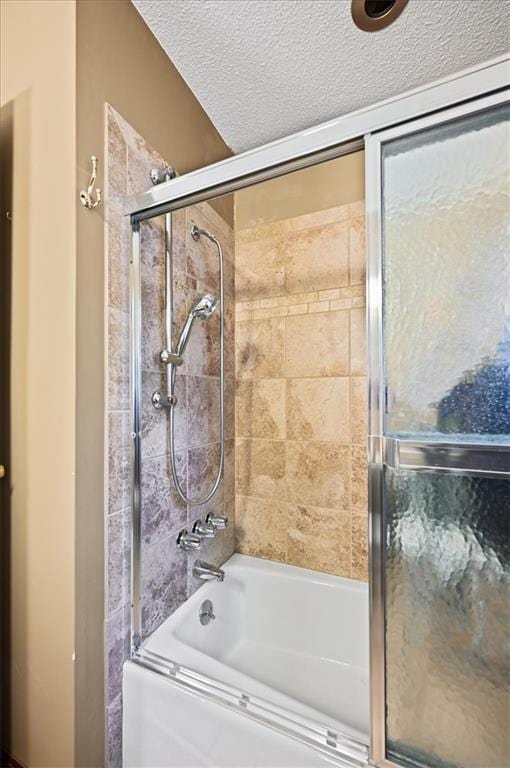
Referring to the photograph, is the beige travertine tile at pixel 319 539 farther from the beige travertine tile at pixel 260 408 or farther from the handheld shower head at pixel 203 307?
the handheld shower head at pixel 203 307

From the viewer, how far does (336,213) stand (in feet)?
4.95

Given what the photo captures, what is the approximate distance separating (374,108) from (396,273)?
0.32m

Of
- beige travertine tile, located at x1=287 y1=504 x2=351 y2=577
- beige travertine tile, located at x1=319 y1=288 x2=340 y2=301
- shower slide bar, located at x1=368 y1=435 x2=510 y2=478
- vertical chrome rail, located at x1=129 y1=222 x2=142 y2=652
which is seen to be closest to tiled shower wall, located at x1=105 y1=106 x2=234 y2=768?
vertical chrome rail, located at x1=129 y1=222 x2=142 y2=652

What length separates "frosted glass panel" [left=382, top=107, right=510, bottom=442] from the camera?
63cm

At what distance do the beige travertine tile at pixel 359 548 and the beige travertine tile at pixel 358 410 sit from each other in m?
0.31

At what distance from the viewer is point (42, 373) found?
938 mm

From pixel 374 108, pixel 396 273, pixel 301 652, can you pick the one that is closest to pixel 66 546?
pixel 396 273

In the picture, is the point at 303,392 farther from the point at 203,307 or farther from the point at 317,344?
the point at 203,307

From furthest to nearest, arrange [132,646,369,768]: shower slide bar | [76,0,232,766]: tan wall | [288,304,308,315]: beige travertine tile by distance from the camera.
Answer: [288,304,308,315]: beige travertine tile → [76,0,232,766]: tan wall → [132,646,369,768]: shower slide bar

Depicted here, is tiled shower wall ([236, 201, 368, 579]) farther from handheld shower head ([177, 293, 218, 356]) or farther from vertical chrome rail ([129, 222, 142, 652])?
vertical chrome rail ([129, 222, 142, 652])

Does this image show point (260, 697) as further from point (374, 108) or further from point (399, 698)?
point (374, 108)

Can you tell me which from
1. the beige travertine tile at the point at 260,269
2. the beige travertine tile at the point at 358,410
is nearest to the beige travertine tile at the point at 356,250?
the beige travertine tile at the point at 260,269

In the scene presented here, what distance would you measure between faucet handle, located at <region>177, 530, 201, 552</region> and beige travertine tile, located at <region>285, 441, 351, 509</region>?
0.48 m

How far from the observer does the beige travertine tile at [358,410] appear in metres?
1.44
